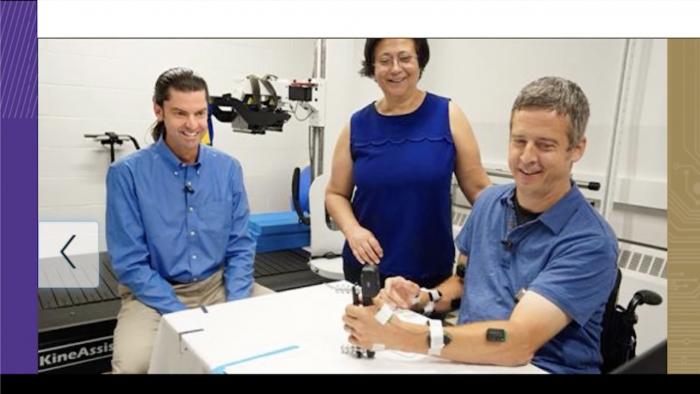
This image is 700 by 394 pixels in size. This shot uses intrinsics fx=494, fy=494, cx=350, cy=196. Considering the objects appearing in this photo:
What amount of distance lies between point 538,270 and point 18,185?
1107mm

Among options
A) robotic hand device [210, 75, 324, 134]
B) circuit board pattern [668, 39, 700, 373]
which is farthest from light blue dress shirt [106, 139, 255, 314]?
circuit board pattern [668, 39, 700, 373]

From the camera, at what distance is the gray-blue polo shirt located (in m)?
0.93

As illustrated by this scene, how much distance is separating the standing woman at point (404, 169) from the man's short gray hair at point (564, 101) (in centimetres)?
35

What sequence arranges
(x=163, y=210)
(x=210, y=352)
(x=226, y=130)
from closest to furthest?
(x=210, y=352), (x=163, y=210), (x=226, y=130)

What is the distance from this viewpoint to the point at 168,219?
1.40 m

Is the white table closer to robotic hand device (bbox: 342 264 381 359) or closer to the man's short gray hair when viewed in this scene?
robotic hand device (bbox: 342 264 381 359)

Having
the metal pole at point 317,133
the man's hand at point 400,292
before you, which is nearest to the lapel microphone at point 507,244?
the man's hand at point 400,292

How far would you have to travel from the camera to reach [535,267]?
1.00 m

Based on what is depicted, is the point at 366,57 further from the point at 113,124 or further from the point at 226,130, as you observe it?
the point at 113,124

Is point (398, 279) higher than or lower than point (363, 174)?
lower

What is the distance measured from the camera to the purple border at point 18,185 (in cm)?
104

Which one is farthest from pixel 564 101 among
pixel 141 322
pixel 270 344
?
pixel 141 322
